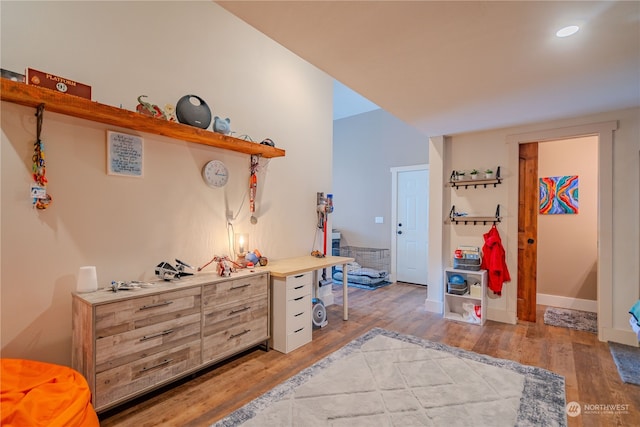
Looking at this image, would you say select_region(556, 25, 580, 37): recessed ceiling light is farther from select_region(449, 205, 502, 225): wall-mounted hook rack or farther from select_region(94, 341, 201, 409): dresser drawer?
select_region(94, 341, 201, 409): dresser drawer

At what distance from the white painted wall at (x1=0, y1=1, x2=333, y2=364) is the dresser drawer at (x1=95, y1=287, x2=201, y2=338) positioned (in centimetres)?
48

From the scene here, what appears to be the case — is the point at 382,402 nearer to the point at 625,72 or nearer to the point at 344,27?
the point at 344,27

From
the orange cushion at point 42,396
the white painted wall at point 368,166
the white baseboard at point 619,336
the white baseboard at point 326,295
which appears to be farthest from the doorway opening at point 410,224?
the orange cushion at point 42,396

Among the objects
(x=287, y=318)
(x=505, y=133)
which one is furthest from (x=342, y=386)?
(x=505, y=133)

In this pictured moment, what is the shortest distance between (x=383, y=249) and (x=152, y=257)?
14.7 ft

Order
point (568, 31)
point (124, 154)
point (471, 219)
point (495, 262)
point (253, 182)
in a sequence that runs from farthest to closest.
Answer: point (471, 219)
point (495, 262)
point (253, 182)
point (124, 154)
point (568, 31)

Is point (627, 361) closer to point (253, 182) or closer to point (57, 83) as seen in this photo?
point (253, 182)

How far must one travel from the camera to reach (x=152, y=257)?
259 cm

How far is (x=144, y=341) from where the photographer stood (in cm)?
210

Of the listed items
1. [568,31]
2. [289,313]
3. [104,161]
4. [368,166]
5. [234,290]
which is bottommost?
[289,313]

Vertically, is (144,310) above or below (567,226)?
below

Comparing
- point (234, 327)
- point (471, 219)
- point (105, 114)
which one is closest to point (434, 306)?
point (471, 219)

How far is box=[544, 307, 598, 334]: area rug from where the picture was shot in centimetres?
365

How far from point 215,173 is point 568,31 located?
284 centimetres
